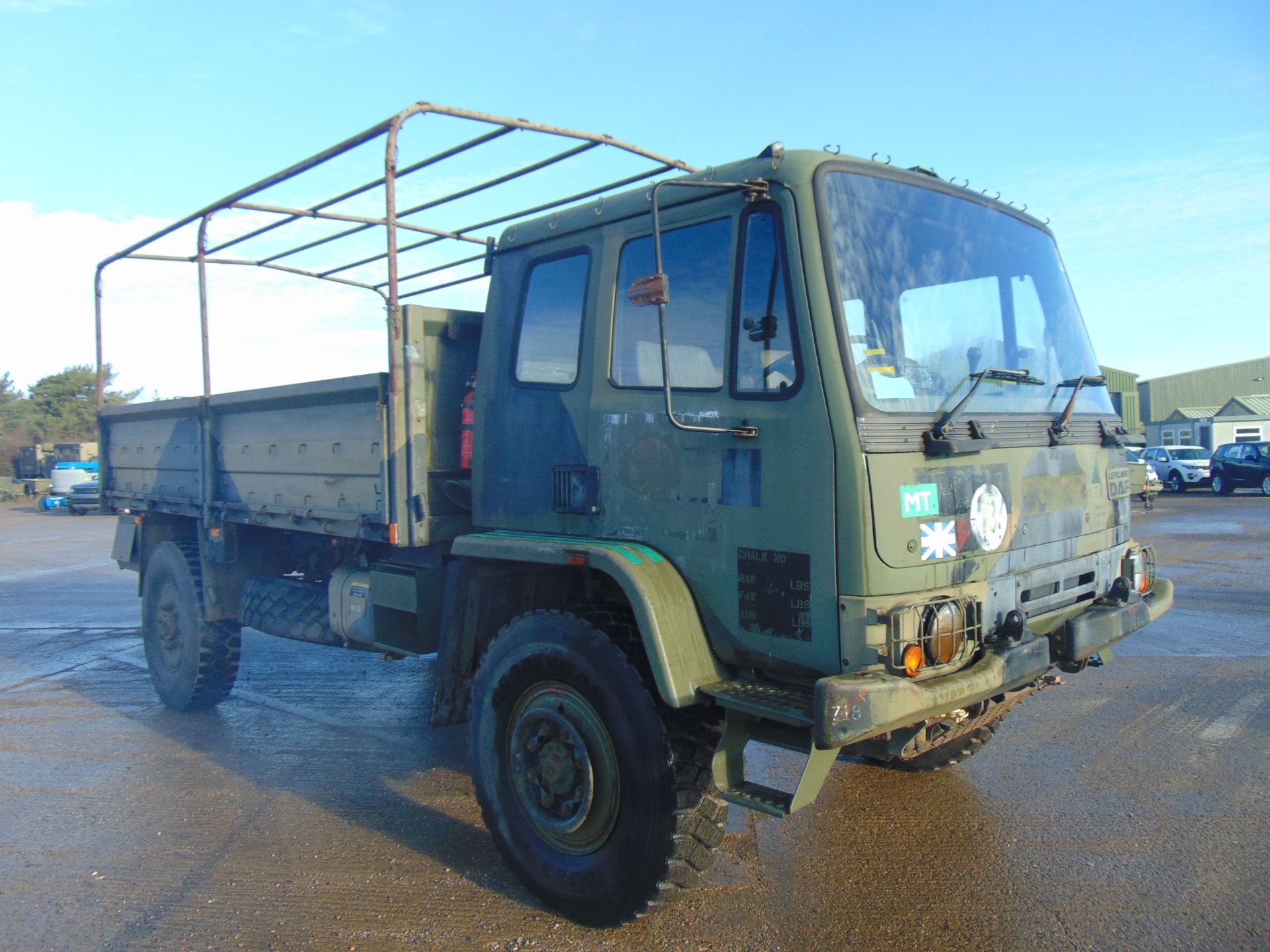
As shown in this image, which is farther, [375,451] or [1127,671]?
[1127,671]

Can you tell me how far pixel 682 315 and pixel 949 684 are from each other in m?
1.60

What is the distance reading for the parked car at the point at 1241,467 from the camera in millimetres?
26016

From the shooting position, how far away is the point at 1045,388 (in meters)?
3.84

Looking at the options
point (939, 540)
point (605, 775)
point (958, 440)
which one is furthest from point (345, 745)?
point (958, 440)

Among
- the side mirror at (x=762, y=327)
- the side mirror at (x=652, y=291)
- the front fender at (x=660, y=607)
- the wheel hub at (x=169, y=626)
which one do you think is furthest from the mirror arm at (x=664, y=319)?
the wheel hub at (x=169, y=626)

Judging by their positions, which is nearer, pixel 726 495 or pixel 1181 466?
pixel 726 495

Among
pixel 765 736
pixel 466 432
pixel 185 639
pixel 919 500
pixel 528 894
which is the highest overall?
pixel 466 432

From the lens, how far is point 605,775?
343 centimetres

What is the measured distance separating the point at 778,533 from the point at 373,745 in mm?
3640

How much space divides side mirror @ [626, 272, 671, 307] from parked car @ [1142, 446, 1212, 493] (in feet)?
96.3

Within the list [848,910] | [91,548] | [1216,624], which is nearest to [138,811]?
[848,910]

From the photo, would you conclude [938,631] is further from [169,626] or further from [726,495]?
[169,626]

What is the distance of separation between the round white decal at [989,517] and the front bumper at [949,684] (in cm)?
37

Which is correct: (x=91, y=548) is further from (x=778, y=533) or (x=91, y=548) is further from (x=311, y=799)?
(x=778, y=533)
